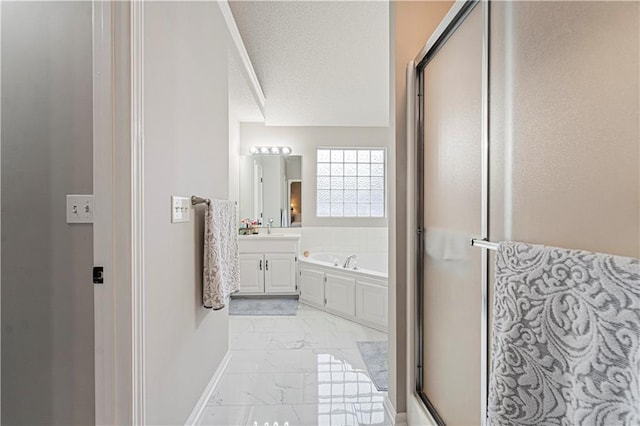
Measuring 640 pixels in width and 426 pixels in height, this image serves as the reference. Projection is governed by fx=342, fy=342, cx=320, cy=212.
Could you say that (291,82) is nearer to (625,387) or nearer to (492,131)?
(492,131)

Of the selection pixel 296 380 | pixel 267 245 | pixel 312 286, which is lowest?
pixel 296 380

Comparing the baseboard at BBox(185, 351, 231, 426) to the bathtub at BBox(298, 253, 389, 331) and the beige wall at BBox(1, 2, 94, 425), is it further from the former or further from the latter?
the bathtub at BBox(298, 253, 389, 331)

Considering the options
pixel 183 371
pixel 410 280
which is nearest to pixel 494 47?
pixel 410 280

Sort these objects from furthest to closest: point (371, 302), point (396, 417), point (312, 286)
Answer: point (312, 286) → point (371, 302) → point (396, 417)

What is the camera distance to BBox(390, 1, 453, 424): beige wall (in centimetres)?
176

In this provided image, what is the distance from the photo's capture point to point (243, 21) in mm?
2561

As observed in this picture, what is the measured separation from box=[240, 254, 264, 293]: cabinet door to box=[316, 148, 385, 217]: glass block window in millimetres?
1343

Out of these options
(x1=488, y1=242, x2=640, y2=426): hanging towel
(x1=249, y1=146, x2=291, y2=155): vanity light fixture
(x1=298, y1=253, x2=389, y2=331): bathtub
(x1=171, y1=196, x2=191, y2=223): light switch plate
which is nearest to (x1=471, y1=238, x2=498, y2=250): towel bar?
(x1=488, y1=242, x2=640, y2=426): hanging towel

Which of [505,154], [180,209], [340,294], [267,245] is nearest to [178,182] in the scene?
[180,209]

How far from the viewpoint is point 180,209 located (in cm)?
168

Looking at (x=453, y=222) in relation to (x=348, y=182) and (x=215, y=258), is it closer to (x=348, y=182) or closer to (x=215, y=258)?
(x=215, y=258)

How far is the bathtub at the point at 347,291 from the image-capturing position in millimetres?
3441

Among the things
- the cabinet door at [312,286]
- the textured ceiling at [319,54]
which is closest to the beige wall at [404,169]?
the textured ceiling at [319,54]

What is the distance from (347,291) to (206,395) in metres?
1.98
